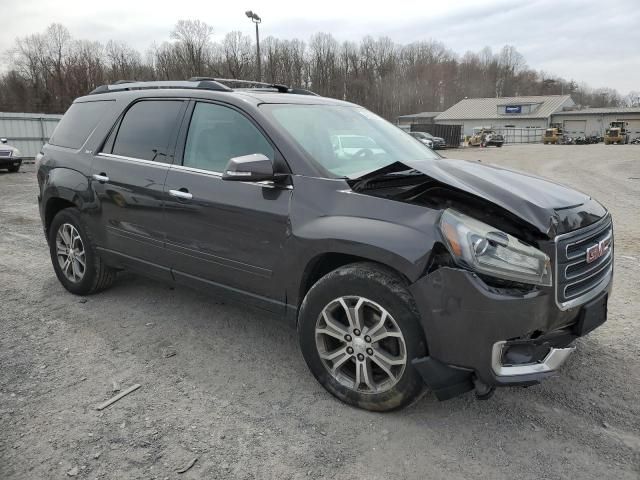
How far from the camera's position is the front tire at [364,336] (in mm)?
2572

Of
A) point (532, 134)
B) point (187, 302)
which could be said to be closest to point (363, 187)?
point (187, 302)

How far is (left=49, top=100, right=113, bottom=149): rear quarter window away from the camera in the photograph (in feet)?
14.6

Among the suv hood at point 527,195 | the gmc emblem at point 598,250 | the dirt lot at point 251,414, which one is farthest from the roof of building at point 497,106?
the dirt lot at point 251,414

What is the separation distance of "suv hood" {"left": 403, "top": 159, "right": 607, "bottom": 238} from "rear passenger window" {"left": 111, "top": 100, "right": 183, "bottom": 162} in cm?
189

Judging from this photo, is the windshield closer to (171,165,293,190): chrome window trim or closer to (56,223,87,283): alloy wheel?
(171,165,293,190): chrome window trim

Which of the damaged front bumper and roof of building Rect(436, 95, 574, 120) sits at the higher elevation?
roof of building Rect(436, 95, 574, 120)

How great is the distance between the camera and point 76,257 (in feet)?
15.1

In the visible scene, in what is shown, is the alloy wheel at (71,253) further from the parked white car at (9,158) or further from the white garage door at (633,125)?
the white garage door at (633,125)

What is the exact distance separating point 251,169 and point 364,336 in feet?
3.80

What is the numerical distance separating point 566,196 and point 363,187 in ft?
3.91

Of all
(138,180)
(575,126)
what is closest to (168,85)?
(138,180)

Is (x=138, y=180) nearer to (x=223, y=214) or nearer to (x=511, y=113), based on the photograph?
(x=223, y=214)

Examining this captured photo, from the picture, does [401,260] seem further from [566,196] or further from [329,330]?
[566,196]

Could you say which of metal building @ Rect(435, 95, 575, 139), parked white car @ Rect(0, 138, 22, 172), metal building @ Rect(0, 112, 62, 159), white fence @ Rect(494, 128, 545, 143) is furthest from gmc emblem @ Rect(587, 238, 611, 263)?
metal building @ Rect(435, 95, 575, 139)
